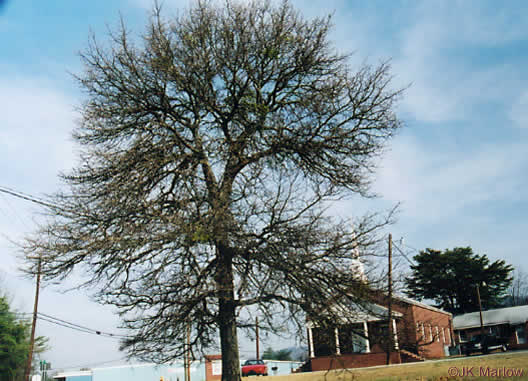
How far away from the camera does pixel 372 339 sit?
12.0 meters

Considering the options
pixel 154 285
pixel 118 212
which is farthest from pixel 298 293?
pixel 118 212

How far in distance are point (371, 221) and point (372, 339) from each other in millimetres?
2777

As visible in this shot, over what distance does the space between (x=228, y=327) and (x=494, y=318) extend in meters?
46.0

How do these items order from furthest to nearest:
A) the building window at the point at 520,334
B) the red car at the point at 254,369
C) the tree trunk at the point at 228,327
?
the building window at the point at 520,334 < the red car at the point at 254,369 < the tree trunk at the point at 228,327

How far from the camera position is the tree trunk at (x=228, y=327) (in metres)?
11.5

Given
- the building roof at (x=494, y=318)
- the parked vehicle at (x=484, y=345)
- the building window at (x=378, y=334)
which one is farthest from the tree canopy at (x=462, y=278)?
the building window at (x=378, y=334)

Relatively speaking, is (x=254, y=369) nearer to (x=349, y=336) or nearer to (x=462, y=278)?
(x=462, y=278)

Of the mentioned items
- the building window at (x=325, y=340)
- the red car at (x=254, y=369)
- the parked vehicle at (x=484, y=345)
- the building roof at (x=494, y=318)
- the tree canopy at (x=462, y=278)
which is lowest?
the red car at (x=254, y=369)

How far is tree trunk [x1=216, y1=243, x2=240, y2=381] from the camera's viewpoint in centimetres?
1148

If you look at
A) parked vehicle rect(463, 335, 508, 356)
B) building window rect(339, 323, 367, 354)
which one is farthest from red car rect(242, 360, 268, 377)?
building window rect(339, 323, 367, 354)

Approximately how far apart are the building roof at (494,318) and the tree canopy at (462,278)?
2.96m

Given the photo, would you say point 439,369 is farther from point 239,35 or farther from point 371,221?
point 239,35

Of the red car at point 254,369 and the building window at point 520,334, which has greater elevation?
the building window at point 520,334

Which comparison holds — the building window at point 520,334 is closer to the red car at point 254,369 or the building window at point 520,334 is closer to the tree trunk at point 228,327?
the red car at point 254,369
